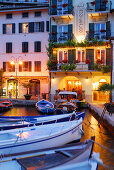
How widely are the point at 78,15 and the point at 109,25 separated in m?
4.41

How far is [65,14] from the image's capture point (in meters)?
26.5

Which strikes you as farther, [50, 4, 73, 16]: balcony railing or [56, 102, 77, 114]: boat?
[50, 4, 73, 16]: balcony railing

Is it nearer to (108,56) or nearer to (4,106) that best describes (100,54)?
(108,56)

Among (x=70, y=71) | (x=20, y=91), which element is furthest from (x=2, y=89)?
(x=70, y=71)

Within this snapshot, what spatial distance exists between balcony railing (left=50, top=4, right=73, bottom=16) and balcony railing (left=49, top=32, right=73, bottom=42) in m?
2.61

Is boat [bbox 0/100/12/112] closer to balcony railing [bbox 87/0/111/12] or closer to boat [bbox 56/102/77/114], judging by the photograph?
boat [bbox 56/102/77/114]

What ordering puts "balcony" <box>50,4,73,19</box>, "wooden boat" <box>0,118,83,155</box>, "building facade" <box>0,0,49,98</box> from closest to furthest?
"wooden boat" <box>0,118,83,155</box>
"balcony" <box>50,4,73,19</box>
"building facade" <box>0,0,49,98</box>

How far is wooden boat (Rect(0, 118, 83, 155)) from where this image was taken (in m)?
8.75

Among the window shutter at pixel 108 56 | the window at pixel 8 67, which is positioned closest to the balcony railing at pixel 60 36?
the window shutter at pixel 108 56

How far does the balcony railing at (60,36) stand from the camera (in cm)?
2691

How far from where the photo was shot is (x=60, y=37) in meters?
27.2

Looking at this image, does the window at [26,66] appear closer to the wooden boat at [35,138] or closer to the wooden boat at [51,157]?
the wooden boat at [35,138]

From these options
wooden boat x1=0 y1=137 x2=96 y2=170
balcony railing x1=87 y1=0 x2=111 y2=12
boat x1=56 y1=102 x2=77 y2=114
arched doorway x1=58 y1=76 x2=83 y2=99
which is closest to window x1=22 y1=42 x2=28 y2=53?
arched doorway x1=58 y1=76 x2=83 y2=99

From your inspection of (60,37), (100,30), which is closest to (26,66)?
(60,37)
